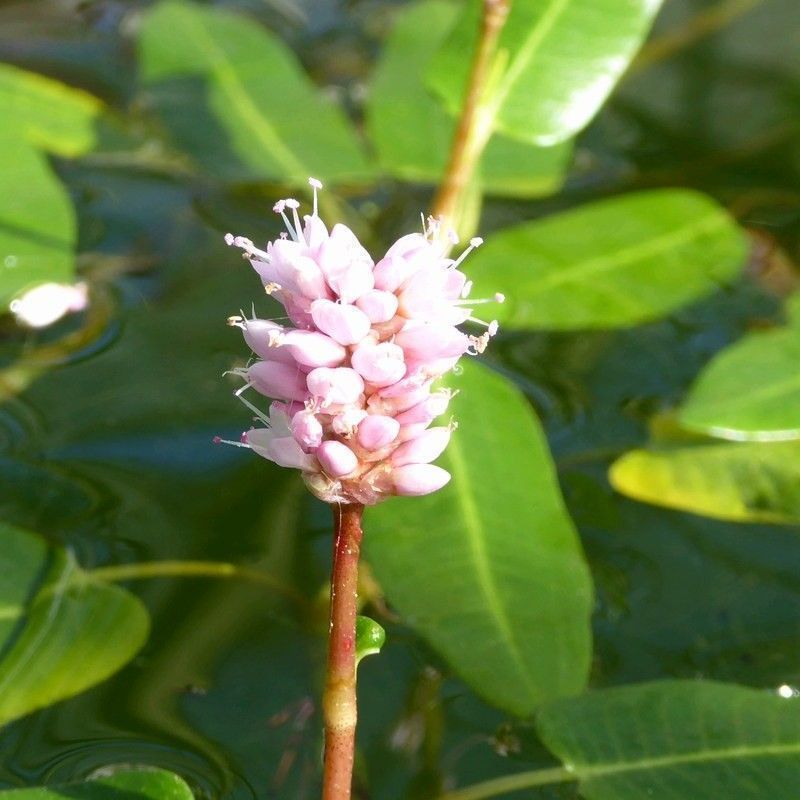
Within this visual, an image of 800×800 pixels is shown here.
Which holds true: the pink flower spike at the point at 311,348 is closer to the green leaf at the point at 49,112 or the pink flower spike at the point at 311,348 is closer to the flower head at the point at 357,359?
the flower head at the point at 357,359

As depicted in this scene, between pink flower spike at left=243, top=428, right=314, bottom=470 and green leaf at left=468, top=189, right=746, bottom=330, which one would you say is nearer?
pink flower spike at left=243, top=428, right=314, bottom=470

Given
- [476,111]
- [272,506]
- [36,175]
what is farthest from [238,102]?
[272,506]

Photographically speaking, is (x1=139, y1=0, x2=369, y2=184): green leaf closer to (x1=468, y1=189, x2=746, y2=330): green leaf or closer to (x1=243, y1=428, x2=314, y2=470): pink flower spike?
(x1=468, y1=189, x2=746, y2=330): green leaf

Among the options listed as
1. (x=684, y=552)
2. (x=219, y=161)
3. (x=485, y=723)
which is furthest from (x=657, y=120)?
(x=485, y=723)

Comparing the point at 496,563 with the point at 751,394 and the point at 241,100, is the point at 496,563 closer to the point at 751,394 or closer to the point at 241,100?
the point at 751,394

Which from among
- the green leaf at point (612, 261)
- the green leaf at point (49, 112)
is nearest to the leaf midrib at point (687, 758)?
the green leaf at point (612, 261)

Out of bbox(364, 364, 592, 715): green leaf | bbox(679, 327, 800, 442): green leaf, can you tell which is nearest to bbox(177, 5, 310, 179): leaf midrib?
bbox(364, 364, 592, 715): green leaf
